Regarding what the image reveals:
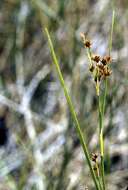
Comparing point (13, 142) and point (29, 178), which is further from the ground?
point (13, 142)

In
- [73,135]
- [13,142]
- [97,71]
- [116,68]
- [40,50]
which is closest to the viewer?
[97,71]

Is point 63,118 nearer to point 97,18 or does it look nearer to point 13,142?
point 13,142

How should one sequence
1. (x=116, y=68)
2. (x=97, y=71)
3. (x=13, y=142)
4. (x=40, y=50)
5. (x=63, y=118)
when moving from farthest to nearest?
(x=40, y=50)
(x=13, y=142)
(x=63, y=118)
(x=116, y=68)
(x=97, y=71)

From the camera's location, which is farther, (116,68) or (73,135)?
(116,68)

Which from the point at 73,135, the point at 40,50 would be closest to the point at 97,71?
the point at 73,135

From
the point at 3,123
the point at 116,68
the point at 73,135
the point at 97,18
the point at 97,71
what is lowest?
the point at 97,71

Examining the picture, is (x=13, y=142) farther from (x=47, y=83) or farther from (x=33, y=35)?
(x=33, y=35)
